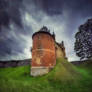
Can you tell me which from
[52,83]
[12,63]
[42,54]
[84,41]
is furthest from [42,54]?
[12,63]

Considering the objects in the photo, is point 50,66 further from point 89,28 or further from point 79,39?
point 89,28

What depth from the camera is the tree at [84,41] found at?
23891 millimetres

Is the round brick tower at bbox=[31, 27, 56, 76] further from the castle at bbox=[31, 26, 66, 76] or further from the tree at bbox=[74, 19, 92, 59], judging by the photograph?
the tree at bbox=[74, 19, 92, 59]

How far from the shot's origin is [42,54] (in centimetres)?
2036

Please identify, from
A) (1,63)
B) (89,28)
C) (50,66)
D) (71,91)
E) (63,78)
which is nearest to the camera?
(71,91)

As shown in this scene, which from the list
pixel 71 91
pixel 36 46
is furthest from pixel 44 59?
pixel 71 91

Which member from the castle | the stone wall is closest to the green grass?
the castle

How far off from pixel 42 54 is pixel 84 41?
47.6 ft

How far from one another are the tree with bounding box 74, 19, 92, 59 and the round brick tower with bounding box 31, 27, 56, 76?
1025 cm

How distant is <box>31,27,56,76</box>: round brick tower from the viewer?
1945cm


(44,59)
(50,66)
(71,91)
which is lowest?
(71,91)

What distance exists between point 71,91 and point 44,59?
36.4 feet

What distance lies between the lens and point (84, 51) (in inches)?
978

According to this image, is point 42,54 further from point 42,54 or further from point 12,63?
point 12,63
